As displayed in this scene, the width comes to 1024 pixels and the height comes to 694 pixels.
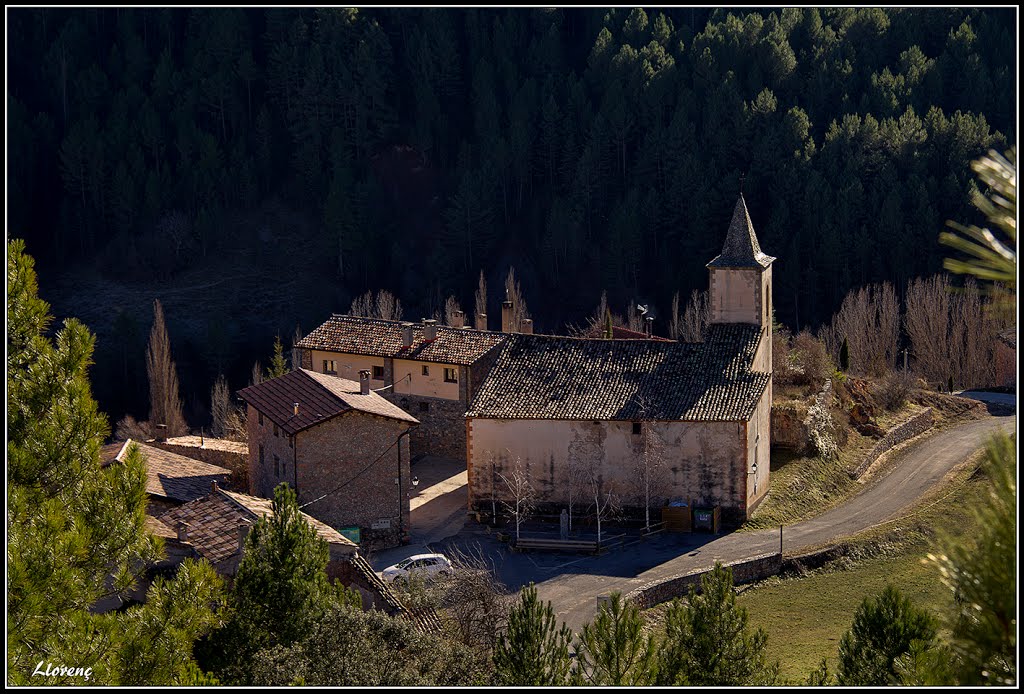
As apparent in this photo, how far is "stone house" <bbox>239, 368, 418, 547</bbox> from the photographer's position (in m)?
37.2

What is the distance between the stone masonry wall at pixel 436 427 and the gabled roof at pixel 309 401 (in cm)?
386

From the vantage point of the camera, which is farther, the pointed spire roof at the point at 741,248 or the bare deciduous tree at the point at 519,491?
the pointed spire roof at the point at 741,248

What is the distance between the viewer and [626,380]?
40531 millimetres

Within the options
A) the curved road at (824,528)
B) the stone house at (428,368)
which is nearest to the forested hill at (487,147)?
the curved road at (824,528)

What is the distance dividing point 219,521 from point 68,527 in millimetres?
17039

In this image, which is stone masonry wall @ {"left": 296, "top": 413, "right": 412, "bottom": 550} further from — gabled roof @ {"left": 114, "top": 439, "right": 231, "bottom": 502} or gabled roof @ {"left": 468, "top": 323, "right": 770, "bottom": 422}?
gabled roof @ {"left": 114, "top": 439, "right": 231, "bottom": 502}

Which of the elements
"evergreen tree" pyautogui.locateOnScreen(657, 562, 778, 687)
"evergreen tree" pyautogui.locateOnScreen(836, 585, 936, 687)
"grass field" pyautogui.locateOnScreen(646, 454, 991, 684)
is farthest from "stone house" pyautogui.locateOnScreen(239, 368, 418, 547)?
"evergreen tree" pyautogui.locateOnScreen(836, 585, 936, 687)

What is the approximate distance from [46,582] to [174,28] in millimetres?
92409

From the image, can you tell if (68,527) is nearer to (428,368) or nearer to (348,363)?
(428,368)

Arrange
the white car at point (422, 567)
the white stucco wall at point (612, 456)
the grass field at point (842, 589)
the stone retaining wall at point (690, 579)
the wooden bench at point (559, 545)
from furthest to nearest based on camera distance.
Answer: the white stucco wall at point (612, 456) → the wooden bench at point (559, 545) → the white car at point (422, 567) → the stone retaining wall at point (690, 579) → the grass field at point (842, 589)

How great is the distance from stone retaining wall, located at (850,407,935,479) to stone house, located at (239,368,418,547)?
14.7m

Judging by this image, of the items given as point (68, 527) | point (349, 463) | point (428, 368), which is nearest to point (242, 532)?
point (349, 463)

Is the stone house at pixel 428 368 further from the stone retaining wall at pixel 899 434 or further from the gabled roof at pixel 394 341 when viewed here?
the stone retaining wall at pixel 899 434

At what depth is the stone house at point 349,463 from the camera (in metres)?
37.2
